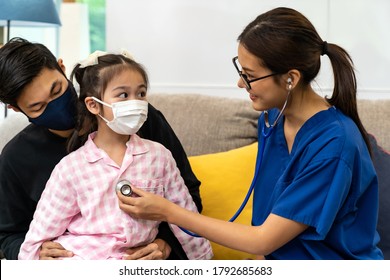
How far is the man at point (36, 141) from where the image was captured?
1.80 m

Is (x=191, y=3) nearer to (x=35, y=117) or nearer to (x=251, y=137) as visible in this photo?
(x=251, y=137)

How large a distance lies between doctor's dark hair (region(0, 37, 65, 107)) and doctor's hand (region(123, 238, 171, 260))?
1.86 ft

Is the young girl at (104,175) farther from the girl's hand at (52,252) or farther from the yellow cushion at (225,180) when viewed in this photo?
the yellow cushion at (225,180)

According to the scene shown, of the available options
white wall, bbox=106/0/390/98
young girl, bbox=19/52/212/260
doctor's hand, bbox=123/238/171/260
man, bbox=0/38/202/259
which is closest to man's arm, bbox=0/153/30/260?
man, bbox=0/38/202/259

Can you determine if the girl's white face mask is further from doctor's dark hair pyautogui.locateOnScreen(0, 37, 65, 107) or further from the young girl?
doctor's dark hair pyautogui.locateOnScreen(0, 37, 65, 107)

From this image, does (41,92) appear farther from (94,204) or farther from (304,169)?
(304,169)

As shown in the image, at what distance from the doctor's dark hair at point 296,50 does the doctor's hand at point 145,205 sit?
0.45 meters

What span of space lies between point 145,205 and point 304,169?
429 millimetres

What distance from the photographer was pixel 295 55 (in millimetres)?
1637

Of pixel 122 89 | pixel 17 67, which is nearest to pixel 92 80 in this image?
pixel 122 89

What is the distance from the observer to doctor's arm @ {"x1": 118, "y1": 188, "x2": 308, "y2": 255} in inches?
64.4

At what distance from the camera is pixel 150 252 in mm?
1770

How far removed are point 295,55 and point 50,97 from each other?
28.6 inches

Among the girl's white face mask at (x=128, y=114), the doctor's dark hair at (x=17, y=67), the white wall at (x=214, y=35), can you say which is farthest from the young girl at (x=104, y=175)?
the white wall at (x=214, y=35)
